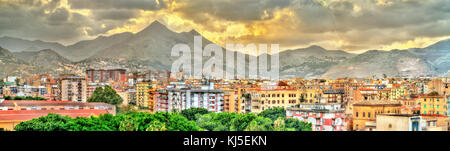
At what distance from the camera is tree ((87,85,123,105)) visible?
750 centimetres

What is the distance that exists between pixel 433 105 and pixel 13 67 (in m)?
6.81

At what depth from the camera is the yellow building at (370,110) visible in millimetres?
5957

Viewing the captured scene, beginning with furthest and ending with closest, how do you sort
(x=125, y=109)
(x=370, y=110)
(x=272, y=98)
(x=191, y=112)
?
(x=272, y=98), (x=191, y=112), (x=125, y=109), (x=370, y=110)

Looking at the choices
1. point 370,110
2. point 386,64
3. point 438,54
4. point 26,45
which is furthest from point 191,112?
point 438,54

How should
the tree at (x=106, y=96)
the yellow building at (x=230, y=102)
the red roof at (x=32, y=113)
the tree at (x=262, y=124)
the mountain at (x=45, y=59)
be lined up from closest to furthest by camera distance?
1. the red roof at (x=32, y=113)
2. the mountain at (x=45, y=59)
3. the tree at (x=262, y=124)
4. the tree at (x=106, y=96)
5. the yellow building at (x=230, y=102)

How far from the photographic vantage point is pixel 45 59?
6684 mm

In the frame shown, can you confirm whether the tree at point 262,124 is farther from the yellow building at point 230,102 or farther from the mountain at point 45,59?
the mountain at point 45,59

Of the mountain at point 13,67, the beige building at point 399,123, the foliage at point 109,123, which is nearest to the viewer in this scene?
the beige building at point 399,123

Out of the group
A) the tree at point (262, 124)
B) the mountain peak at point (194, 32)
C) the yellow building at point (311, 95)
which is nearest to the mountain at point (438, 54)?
the yellow building at point (311, 95)

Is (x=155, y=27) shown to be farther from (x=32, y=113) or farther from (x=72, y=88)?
(x=32, y=113)

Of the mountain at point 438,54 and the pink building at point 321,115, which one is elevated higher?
the mountain at point 438,54

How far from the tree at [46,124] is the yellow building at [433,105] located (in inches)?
204

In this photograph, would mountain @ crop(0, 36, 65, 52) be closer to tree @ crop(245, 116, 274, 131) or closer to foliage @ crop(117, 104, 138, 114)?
foliage @ crop(117, 104, 138, 114)
